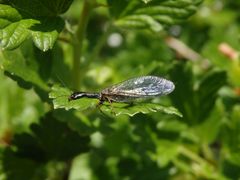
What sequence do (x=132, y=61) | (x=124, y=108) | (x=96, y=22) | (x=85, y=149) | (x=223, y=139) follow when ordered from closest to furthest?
1. (x=124, y=108)
2. (x=85, y=149)
3. (x=223, y=139)
4. (x=132, y=61)
5. (x=96, y=22)

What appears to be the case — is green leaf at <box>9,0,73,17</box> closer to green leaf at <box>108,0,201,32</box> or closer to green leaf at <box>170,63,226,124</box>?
green leaf at <box>108,0,201,32</box>

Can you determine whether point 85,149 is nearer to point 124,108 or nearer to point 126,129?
point 126,129

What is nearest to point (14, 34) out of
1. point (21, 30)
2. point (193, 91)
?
point (21, 30)

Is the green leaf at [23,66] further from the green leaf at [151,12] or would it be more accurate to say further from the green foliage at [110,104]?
Result: the green leaf at [151,12]

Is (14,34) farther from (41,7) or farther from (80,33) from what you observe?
(80,33)

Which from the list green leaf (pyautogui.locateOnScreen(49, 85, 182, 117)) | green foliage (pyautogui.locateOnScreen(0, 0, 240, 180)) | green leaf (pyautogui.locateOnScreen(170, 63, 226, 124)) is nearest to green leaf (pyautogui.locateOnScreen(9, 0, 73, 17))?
green foliage (pyautogui.locateOnScreen(0, 0, 240, 180))

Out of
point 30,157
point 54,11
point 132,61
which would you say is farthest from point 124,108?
point 132,61
